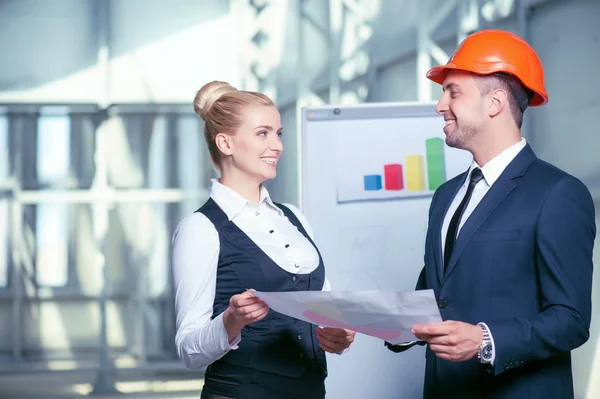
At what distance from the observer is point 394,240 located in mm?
3232

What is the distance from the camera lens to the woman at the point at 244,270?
1.94m

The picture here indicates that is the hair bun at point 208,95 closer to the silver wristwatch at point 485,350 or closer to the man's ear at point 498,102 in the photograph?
the man's ear at point 498,102

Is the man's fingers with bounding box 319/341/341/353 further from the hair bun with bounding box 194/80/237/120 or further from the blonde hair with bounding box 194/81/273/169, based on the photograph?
the hair bun with bounding box 194/80/237/120

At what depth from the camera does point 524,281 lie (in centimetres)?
179

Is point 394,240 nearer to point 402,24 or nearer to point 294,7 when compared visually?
point 402,24

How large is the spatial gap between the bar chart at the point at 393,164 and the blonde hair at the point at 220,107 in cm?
113

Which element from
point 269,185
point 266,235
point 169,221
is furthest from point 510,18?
point 169,221

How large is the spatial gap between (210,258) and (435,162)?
1.51 metres

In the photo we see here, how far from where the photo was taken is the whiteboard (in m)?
3.21

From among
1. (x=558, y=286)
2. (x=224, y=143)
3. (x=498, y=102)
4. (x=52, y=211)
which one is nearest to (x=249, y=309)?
(x=224, y=143)

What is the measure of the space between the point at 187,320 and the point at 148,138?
641cm

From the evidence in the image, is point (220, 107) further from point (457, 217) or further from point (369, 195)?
point (369, 195)

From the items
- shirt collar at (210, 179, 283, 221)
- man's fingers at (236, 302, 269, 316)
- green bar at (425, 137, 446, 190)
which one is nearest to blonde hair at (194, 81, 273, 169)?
shirt collar at (210, 179, 283, 221)

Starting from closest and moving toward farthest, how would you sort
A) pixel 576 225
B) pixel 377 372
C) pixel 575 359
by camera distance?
pixel 576 225, pixel 377 372, pixel 575 359
